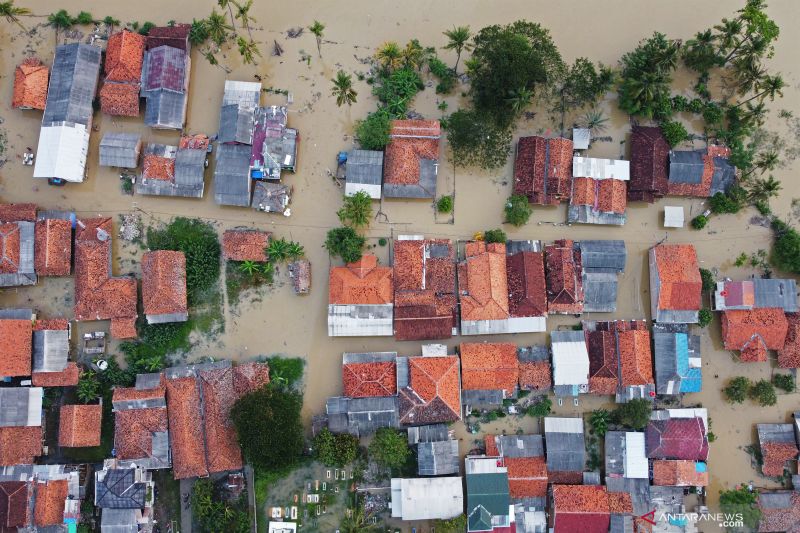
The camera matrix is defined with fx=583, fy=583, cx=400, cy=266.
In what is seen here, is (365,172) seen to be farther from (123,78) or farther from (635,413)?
(635,413)

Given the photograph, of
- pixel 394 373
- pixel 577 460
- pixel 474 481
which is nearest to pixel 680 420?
pixel 577 460

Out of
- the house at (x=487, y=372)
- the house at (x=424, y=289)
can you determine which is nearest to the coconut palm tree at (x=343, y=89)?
the house at (x=424, y=289)

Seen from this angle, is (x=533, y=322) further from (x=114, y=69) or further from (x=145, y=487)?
(x=114, y=69)

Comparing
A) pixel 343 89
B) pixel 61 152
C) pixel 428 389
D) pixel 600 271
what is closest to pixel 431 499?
pixel 428 389

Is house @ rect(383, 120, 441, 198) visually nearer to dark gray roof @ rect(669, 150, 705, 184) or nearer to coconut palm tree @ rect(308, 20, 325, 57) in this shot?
coconut palm tree @ rect(308, 20, 325, 57)

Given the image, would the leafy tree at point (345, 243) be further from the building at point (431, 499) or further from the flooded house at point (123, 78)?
the flooded house at point (123, 78)
